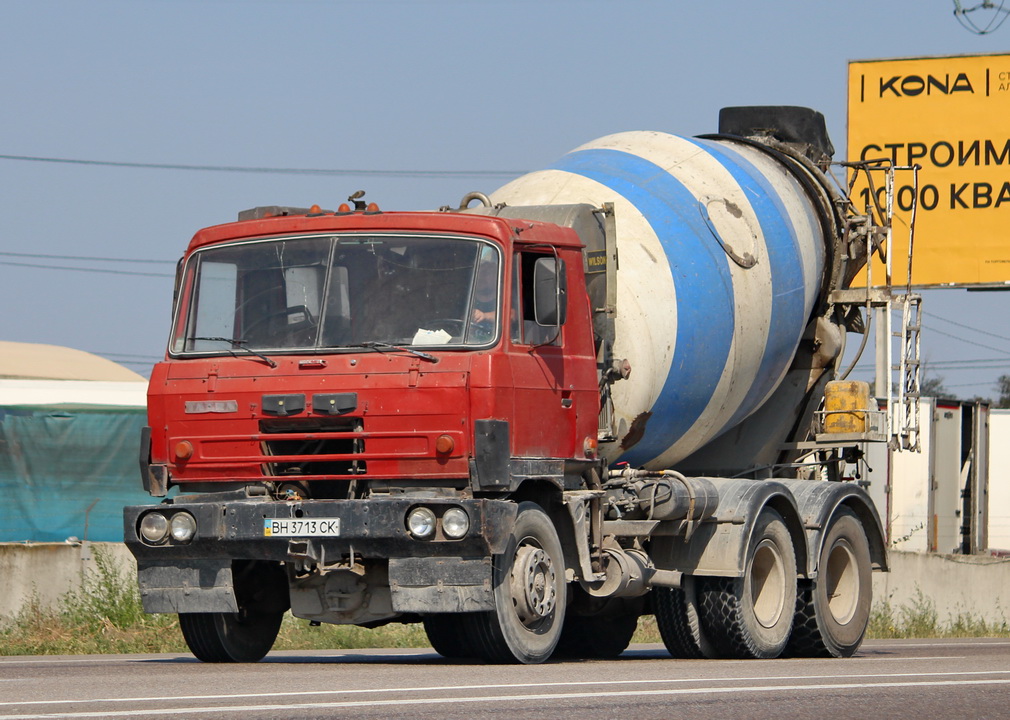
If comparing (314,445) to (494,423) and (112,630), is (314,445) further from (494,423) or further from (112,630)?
(112,630)

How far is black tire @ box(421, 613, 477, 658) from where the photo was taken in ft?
33.6

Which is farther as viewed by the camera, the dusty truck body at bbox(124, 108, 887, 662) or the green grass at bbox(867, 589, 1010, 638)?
the green grass at bbox(867, 589, 1010, 638)

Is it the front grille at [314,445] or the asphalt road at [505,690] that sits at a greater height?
the front grille at [314,445]

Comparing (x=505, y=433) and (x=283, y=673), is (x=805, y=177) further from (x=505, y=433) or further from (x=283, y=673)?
(x=283, y=673)

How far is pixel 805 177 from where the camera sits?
47.0 feet

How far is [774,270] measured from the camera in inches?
515

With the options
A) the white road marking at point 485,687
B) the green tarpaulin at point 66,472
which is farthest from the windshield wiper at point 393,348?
the green tarpaulin at point 66,472

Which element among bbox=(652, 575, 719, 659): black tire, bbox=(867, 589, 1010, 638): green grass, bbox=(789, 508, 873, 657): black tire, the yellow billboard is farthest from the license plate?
the yellow billboard

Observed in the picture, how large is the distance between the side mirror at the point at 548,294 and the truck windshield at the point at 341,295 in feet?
0.88

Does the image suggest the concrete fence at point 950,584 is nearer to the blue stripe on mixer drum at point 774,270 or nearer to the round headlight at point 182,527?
the blue stripe on mixer drum at point 774,270

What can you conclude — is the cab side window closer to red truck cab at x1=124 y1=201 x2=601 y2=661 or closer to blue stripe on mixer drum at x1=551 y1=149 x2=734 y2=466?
red truck cab at x1=124 y1=201 x2=601 y2=661

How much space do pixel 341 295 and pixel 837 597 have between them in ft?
17.1

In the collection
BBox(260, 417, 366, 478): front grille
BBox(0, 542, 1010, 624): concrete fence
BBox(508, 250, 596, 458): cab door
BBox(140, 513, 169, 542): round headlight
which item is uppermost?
BBox(508, 250, 596, 458): cab door

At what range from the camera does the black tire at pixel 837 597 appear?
13008 millimetres
